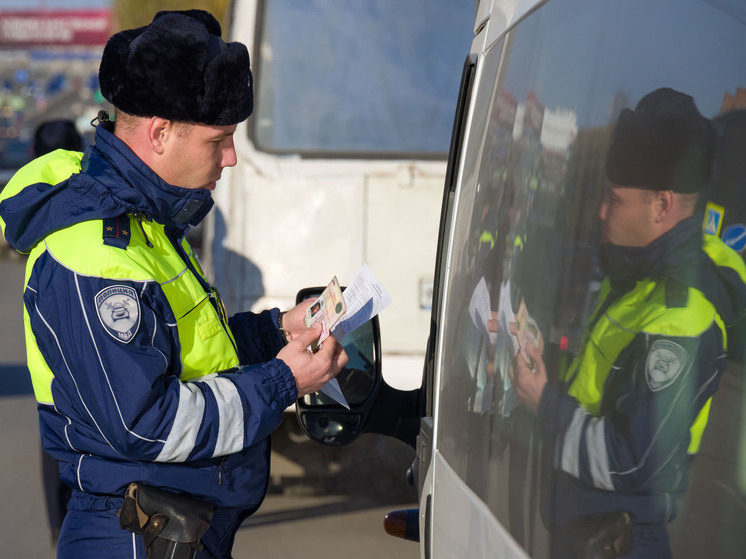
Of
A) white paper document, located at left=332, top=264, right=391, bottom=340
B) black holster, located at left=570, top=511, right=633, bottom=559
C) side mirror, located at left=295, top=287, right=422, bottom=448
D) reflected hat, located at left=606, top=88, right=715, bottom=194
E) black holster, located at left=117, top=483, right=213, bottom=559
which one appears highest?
reflected hat, located at left=606, top=88, right=715, bottom=194

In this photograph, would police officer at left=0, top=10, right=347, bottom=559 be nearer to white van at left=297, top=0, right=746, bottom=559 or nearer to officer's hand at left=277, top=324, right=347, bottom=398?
officer's hand at left=277, top=324, right=347, bottom=398

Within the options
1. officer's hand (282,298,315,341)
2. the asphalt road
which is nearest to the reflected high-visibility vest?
officer's hand (282,298,315,341)

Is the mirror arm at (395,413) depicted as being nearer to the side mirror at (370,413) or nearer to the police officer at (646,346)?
the side mirror at (370,413)

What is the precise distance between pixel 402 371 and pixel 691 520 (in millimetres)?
3598

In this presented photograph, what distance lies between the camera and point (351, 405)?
220cm

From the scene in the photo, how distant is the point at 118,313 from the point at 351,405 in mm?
727

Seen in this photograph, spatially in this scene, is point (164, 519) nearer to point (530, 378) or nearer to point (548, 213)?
point (530, 378)

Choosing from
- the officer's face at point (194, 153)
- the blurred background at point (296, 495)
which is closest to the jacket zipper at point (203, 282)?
the officer's face at point (194, 153)

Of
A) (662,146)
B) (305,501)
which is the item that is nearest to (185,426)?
(662,146)

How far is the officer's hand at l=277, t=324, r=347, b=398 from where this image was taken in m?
1.86

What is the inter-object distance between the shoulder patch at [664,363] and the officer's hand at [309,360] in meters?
0.95

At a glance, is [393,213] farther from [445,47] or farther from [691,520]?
[691,520]

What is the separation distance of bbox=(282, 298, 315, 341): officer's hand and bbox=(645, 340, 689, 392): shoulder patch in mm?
1324

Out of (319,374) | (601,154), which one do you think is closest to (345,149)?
(319,374)
